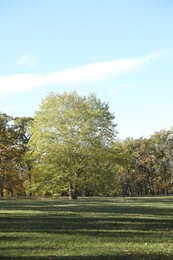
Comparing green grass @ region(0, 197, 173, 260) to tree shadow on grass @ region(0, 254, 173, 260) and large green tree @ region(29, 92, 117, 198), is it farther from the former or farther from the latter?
large green tree @ region(29, 92, 117, 198)

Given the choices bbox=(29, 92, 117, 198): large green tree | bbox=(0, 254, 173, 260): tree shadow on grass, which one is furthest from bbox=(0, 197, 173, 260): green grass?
bbox=(29, 92, 117, 198): large green tree

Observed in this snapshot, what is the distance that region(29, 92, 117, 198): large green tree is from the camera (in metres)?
47.8

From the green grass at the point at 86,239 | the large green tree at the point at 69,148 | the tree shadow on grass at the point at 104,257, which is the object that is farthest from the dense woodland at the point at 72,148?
the tree shadow on grass at the point at 104,257

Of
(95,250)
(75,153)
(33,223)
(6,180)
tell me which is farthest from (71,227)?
(75,153)

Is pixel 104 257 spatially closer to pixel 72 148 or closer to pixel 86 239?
pixel 86 239

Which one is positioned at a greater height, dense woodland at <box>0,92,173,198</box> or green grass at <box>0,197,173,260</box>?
dense woodland at <box>0,92,173,198</box>

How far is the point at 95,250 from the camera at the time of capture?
40.5ft

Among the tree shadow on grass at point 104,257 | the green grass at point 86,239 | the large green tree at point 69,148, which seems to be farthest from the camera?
the large green tree at point 69,148

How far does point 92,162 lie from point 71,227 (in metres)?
31.3

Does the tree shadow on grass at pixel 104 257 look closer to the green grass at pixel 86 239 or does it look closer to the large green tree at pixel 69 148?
the green grass at pixel 86 239

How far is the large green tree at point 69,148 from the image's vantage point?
157 feet

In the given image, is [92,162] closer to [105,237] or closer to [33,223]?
[33,223]

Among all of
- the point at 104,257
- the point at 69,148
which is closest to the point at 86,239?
the point at 104,257

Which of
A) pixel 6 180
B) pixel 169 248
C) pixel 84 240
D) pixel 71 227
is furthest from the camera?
pixel 6 180
